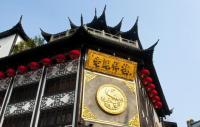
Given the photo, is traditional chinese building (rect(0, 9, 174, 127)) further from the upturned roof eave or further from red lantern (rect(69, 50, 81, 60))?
the upturned roof eave

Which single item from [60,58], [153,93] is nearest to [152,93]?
[153,93]

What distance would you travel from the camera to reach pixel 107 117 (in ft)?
50.2

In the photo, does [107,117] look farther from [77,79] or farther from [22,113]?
[22,113]

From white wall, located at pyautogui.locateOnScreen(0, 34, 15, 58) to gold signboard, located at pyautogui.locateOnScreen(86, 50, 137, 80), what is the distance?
35.1ft

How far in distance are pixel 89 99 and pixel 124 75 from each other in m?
3.06

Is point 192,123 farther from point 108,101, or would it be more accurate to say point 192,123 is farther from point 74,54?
point 74,54

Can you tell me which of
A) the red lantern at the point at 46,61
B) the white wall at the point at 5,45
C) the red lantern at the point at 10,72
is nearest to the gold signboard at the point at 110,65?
the red lantern at the point at 46,61

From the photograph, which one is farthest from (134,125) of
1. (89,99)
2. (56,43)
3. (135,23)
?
(135,23)

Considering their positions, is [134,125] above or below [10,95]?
below

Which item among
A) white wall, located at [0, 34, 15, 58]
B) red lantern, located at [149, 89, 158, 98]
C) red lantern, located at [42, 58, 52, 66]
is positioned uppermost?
white wall, located at [0, 34, 15, 58]

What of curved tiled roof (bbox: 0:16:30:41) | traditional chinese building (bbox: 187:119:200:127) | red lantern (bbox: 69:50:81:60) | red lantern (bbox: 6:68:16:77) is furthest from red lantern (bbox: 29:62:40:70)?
traditional chinese building (bbox: 187:119:200:127)

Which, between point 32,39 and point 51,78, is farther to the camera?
point 32,39

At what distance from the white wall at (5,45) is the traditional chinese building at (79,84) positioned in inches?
227

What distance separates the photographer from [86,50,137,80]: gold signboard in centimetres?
1719
